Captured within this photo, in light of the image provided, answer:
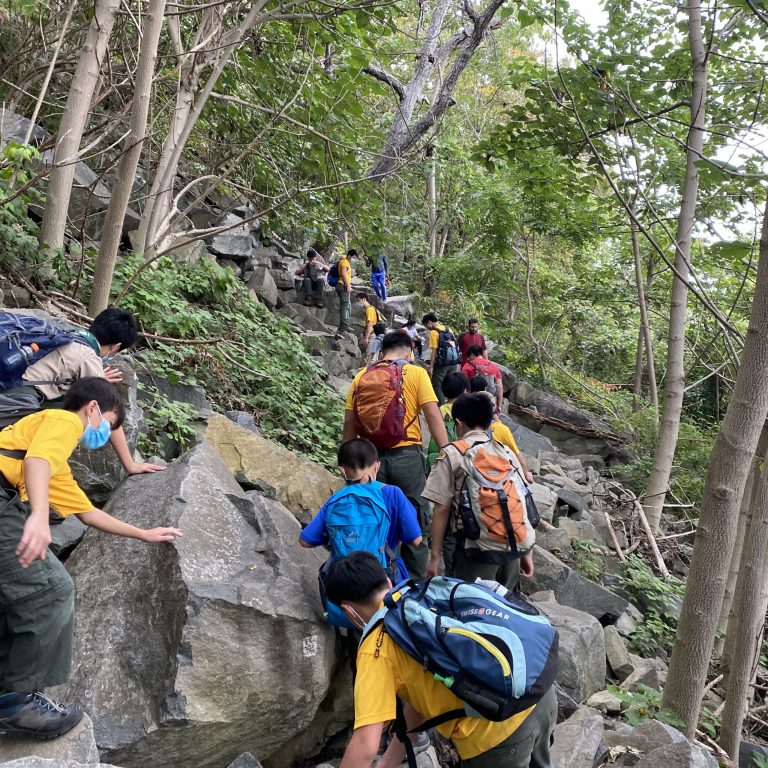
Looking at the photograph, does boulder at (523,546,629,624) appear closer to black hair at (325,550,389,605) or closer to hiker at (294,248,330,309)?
black hair at (325,550,389,605)

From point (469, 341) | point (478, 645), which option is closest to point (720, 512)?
point (478, 645)

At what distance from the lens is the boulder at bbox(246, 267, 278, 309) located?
12.0 m

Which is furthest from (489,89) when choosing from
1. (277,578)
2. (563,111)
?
(277,578)

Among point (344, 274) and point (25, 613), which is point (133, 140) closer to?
point (25, 613)

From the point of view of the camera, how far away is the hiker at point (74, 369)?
2.80 meters

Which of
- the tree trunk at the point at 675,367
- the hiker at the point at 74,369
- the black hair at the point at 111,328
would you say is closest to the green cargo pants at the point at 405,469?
the hiker at the point at 74,369

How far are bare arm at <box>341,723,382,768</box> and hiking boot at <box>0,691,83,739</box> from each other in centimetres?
115

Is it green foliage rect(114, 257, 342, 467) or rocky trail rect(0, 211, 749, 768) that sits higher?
green foliage rect(114, 257, 342, 467)

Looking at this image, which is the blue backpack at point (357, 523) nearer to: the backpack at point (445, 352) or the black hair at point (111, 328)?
the black hair at point (111, 328)

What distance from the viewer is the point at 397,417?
14.0 ft

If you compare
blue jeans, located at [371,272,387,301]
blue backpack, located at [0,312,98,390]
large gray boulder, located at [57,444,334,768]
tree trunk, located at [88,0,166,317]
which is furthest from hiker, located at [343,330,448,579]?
blue jeans, located at [371,272,387,301]

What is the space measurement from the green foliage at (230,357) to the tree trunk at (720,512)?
4.23 m

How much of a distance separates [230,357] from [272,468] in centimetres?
258

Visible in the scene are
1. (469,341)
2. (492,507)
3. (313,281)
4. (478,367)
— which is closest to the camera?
(492,507)
